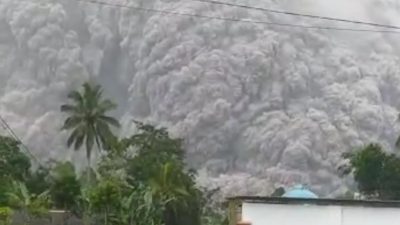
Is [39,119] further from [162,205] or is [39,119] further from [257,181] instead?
[162,205]

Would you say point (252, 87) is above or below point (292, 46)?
below

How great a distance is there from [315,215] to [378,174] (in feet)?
125

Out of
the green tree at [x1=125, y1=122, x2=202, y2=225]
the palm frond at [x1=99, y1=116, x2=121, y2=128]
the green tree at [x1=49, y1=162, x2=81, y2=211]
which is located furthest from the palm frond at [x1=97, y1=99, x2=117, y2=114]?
the green tree at [x1=49, y1=162, x2=81, y2=211]

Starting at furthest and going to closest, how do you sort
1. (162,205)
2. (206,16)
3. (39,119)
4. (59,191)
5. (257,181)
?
(206,16) < (39,119) < (257,181) < (59,191) < (162,205)

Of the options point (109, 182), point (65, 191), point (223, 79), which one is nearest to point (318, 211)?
point (109, 182)

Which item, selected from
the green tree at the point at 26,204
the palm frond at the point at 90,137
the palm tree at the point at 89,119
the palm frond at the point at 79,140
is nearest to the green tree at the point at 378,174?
the palm tree at the point at 89,119

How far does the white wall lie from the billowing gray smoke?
62.1m

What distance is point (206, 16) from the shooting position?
88438 millimetres

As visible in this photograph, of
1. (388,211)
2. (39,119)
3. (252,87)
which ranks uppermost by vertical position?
(252,87)

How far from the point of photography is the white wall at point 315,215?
1416 centimetres

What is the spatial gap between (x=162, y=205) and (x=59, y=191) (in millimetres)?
6685

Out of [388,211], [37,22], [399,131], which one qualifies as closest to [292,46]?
[399,131]

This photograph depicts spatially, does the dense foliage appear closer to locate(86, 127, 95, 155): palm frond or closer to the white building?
locate(86, 127, 95, 155): palm frond

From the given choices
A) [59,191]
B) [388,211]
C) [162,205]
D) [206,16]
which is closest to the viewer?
[388,211]
